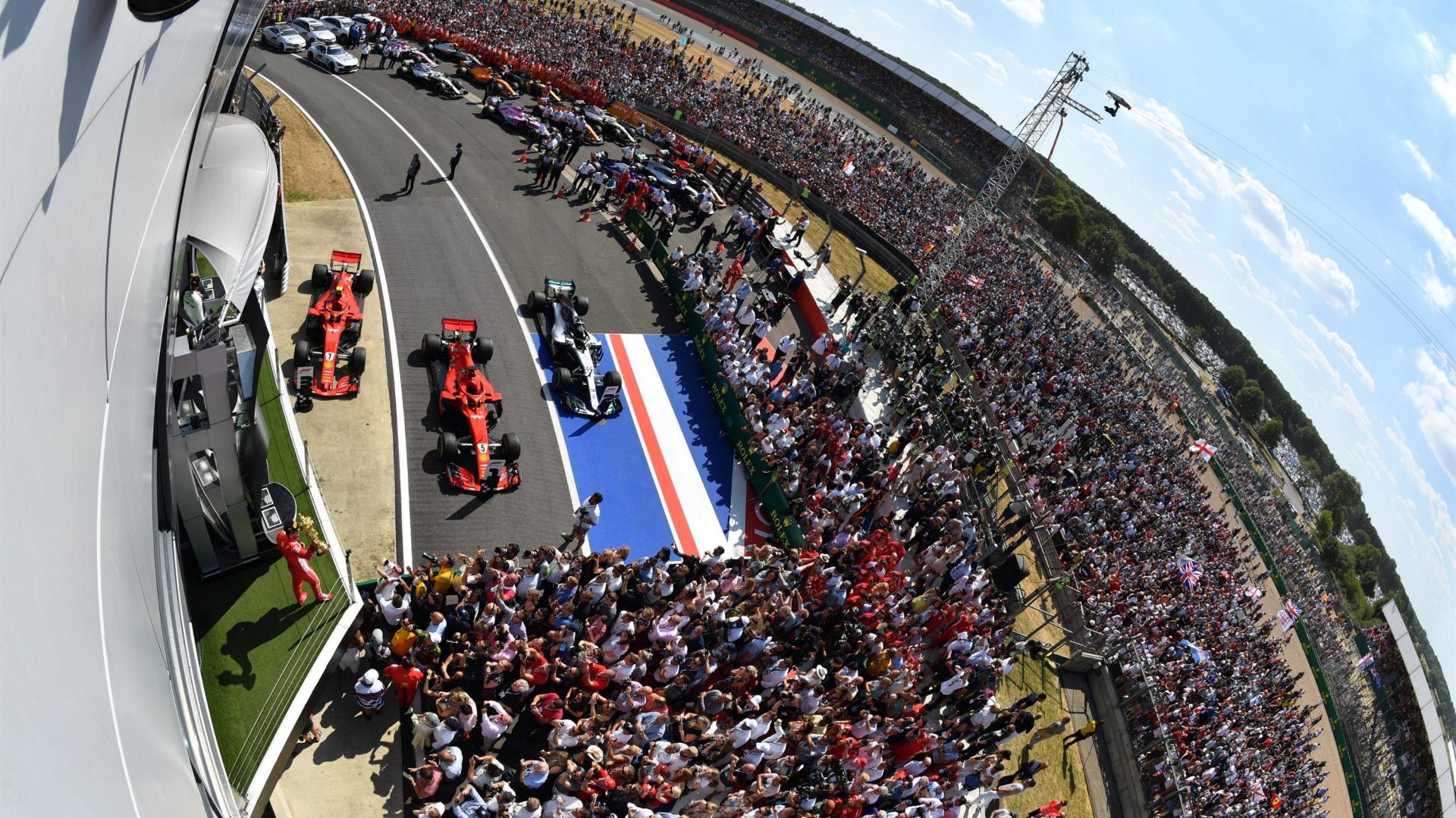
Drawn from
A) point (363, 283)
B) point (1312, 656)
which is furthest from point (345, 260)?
point (1312, 656)

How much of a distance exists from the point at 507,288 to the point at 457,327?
13.3ft

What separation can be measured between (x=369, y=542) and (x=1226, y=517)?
119 ft

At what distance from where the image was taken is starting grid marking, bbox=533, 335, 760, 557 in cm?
1895

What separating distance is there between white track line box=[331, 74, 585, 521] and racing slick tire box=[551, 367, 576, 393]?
15 centimetres

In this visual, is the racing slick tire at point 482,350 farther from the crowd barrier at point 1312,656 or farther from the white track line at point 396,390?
the crowd barrier at point 1312,656

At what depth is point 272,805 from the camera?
11.1m

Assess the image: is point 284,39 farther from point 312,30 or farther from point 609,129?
point 609,129

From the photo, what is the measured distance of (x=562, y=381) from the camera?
2088cm

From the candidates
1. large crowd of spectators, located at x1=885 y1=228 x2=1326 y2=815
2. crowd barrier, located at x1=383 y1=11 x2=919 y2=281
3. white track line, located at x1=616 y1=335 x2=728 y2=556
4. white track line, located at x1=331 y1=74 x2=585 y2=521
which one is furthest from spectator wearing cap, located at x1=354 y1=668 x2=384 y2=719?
crowd barrier, located at x1=383 y1=11 x2=919 y2=281

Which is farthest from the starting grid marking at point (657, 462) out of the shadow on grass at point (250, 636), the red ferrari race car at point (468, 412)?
the shadow on grass at point (250, 636)

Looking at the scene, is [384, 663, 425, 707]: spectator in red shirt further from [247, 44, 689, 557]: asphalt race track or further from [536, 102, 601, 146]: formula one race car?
[536, 102, 601, 146]: formula one race car

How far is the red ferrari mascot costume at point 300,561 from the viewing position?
12.1 metres

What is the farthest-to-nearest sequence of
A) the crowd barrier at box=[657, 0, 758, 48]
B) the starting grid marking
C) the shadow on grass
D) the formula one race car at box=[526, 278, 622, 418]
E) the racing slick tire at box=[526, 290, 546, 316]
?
1. the crowd barrier at box=[657, 0, 758, 48]
2. the racing slick tire at box=[526, 290, 546, 316]
3. the formula one race car at box=[526, 278, 622, 418]
4. the starting grid marking
5. the shadow on grass

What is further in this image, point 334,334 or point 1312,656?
point 1312,656
